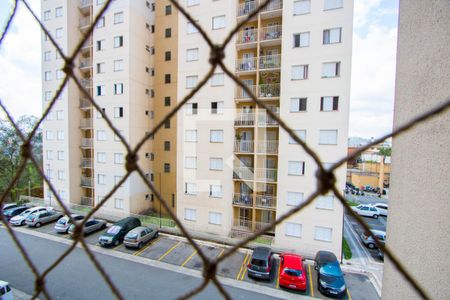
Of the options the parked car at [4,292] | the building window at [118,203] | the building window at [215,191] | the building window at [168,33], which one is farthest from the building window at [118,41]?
the parked car at [4,292]

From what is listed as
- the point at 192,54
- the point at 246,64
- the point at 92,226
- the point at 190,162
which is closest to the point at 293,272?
the point at 190,162

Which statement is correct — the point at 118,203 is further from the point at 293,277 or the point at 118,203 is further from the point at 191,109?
the point at 293,277

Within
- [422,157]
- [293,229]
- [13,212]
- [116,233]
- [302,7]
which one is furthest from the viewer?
[13,212]

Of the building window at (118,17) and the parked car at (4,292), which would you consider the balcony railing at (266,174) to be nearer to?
the parked car at (4,292)

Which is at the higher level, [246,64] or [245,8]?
[245,8]

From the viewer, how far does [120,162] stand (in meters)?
10.7

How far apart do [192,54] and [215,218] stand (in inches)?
281

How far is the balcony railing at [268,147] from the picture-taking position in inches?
336

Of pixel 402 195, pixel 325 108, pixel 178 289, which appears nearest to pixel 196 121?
pixel 325 108

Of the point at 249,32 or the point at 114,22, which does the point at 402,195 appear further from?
the point at 114,22

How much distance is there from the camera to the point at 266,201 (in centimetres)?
870

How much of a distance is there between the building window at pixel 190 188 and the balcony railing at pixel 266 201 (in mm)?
2720

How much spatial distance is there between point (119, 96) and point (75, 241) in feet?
37.1

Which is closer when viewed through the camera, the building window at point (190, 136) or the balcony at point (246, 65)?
the balcony at point (246, 65)
